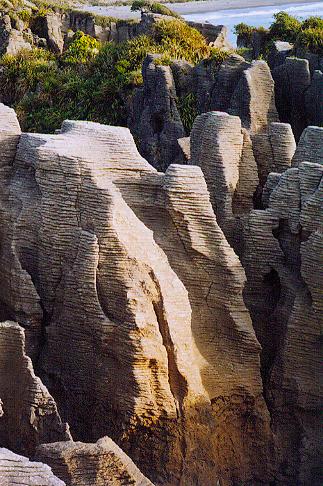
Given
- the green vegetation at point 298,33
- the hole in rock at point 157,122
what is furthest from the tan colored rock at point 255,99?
the green vegetation at point 298,33

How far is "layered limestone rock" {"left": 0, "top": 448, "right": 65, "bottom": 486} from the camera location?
790 centimetres

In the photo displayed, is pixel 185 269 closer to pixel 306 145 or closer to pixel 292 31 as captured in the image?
pixel 306 145

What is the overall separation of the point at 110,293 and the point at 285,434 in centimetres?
323

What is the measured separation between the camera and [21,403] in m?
12.0

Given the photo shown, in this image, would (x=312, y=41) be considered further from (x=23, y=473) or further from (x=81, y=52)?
(x=23, y=473)

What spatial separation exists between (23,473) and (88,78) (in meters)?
24.3

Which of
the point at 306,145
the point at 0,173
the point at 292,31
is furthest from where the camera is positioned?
the point at 292,31

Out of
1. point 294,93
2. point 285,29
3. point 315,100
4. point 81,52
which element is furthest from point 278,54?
point 81,52

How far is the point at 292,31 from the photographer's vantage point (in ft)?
97.4

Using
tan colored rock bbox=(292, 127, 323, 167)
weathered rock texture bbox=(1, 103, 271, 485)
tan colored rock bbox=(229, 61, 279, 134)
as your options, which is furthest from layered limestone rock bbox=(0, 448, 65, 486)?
tan colored rock bbox=(229, 61, 279, 134)

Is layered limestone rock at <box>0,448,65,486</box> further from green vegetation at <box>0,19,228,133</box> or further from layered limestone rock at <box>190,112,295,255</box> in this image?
green vegetation at <box>0,19,228,133</box>

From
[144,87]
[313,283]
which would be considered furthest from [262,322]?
[144,87]

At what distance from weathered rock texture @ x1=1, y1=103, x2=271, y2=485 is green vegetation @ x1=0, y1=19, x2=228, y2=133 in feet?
41.2

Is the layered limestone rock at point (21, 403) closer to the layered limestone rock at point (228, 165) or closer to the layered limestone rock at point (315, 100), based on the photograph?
the layered limestone rock at point (228, 165)
